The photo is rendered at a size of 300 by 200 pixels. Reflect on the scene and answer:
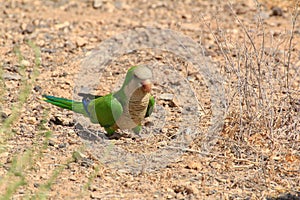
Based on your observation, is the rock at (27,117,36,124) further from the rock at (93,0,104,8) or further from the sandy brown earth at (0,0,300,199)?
the rock at (93,0,104,8)

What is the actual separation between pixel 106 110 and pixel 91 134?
0.22m

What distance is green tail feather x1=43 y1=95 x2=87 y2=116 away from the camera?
4.74 metres

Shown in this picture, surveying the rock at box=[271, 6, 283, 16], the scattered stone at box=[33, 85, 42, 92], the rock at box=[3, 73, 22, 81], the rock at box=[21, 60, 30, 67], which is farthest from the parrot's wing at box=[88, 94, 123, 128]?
the rock at box=[271, 6, 283, 16]

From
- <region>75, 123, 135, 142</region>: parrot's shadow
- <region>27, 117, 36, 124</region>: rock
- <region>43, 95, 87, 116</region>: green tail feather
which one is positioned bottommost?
<region>75, 123, 135, 142</region>: parrot's shadow

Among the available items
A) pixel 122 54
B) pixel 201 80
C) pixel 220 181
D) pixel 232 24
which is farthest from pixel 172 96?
pixel 232 24

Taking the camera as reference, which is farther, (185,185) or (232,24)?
(232,24)

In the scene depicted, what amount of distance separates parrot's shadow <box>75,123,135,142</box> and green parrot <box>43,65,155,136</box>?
0.14ft

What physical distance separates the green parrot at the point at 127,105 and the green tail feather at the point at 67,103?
66 millimetres

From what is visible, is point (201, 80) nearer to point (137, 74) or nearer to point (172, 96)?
point (172, 96)

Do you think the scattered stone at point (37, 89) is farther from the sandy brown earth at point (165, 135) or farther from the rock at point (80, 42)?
the rock at point (80, 42)

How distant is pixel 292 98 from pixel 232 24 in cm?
277

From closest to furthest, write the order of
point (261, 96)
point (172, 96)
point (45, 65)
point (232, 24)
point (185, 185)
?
1. point (185, 185)
2. point (261, 96)
3. point (172, 96)
4. point (45, 65)
5. point (232, 24)

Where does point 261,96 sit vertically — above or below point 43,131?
above

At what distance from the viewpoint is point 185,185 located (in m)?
3.89
